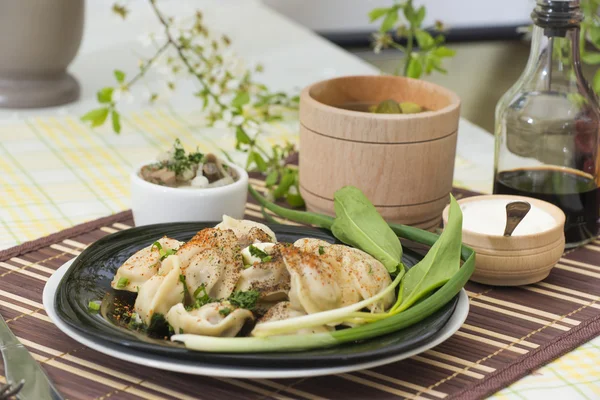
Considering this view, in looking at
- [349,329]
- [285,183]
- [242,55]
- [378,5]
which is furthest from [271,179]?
[378,5]

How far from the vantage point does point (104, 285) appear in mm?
935

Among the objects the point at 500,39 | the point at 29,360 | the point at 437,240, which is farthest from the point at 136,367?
the point at 500,39

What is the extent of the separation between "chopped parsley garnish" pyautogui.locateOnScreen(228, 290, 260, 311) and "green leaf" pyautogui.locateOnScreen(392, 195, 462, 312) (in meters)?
0.15

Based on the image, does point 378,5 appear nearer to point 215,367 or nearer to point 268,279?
point 268,279

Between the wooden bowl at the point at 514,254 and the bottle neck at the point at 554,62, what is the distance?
239mm

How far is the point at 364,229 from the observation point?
3.32ft

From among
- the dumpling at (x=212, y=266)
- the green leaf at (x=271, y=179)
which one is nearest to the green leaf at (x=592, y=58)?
the green leaf at (x=271, y=179)

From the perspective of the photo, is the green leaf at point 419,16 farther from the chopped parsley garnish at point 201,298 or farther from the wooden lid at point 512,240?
the chopped parsley garnish at point 201,298

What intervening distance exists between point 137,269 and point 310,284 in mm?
210

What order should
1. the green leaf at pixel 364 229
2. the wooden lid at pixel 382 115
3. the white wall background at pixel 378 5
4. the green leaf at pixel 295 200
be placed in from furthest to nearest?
the white wall background at pixel 378 5
the green leaf at pixel 295 200
the wooden lid at pixel 382 115
the green leaf at pixel 364 229

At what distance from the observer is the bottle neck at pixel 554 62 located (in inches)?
46.3

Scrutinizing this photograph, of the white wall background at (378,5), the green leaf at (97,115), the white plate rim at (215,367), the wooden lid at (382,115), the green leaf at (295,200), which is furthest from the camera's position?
the white wall background at (378,5)

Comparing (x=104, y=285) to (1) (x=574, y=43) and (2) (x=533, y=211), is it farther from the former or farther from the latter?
(1) (x=574, y=43)

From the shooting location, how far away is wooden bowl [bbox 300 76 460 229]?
3.69ft
